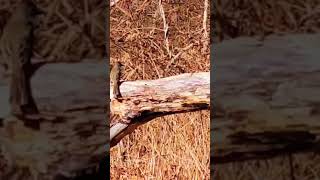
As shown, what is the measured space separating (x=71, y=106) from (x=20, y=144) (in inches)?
5.4

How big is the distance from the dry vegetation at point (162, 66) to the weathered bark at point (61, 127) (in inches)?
7.7

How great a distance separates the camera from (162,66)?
1744 mm

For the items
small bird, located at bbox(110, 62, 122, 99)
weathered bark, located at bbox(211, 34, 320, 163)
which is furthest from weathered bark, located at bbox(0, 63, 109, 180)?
weathered bark, located at bbox(211, 34, 320, 163)

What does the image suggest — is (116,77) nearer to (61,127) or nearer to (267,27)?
(61,127)

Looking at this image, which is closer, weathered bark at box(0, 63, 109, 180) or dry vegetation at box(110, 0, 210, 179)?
weathered bark at box(0, 63, 109, 180)

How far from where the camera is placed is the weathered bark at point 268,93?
5.16ft

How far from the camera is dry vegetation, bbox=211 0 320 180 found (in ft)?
5.14

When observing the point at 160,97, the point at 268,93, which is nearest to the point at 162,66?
the point at 160,97

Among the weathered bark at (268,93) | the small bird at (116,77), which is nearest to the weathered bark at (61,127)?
the small bird at (116,77)

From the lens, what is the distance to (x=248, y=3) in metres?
1.58

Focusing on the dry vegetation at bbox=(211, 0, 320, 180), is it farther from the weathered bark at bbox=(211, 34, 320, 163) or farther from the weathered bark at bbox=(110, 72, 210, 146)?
the weathered bark at bbox=(110, 72, 210, 146)

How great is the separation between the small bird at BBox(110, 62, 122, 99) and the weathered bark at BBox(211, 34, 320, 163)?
24 cm

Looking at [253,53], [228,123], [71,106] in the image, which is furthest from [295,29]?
[71,106]

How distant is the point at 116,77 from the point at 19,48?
11.1 inches
